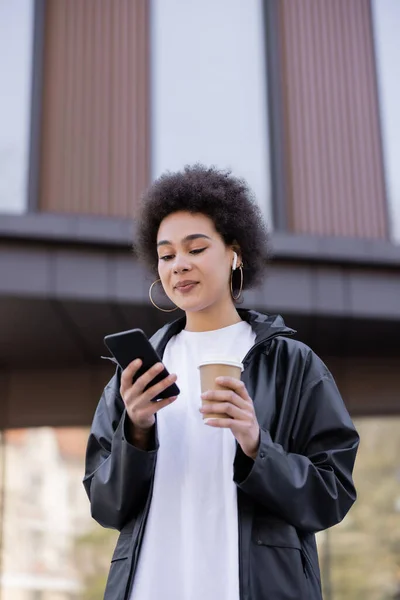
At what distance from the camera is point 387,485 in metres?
7.86

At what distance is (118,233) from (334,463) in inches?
177

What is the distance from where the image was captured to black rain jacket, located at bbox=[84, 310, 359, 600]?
2.21 metres

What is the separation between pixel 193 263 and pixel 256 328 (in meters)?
0.28

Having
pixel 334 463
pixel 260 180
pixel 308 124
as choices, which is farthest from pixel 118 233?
pixel 334 463

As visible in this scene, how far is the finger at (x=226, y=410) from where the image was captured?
2088 millimetres


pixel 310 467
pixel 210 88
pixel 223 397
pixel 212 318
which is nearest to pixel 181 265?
pixel 212 318

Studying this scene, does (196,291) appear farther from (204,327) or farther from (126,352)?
(126,352)

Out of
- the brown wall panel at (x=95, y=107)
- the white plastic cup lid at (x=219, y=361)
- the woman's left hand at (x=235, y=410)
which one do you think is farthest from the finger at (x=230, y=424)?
the brown wall panel at (x=95, y=107)

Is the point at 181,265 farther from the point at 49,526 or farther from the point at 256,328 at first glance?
the point at 49,526

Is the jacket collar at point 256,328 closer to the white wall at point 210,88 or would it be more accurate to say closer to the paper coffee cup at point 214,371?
the paper coffee cup at point 214,371

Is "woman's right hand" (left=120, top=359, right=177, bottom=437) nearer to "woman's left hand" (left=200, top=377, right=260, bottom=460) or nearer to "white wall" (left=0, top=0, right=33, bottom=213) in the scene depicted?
"woman's left hand" (left=200, top=377, right=260, bottom=460)

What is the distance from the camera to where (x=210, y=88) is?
305 inches

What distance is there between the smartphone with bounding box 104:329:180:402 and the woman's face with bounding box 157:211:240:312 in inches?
Result: 17.5

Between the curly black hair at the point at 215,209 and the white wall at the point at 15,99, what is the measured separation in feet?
14.4
